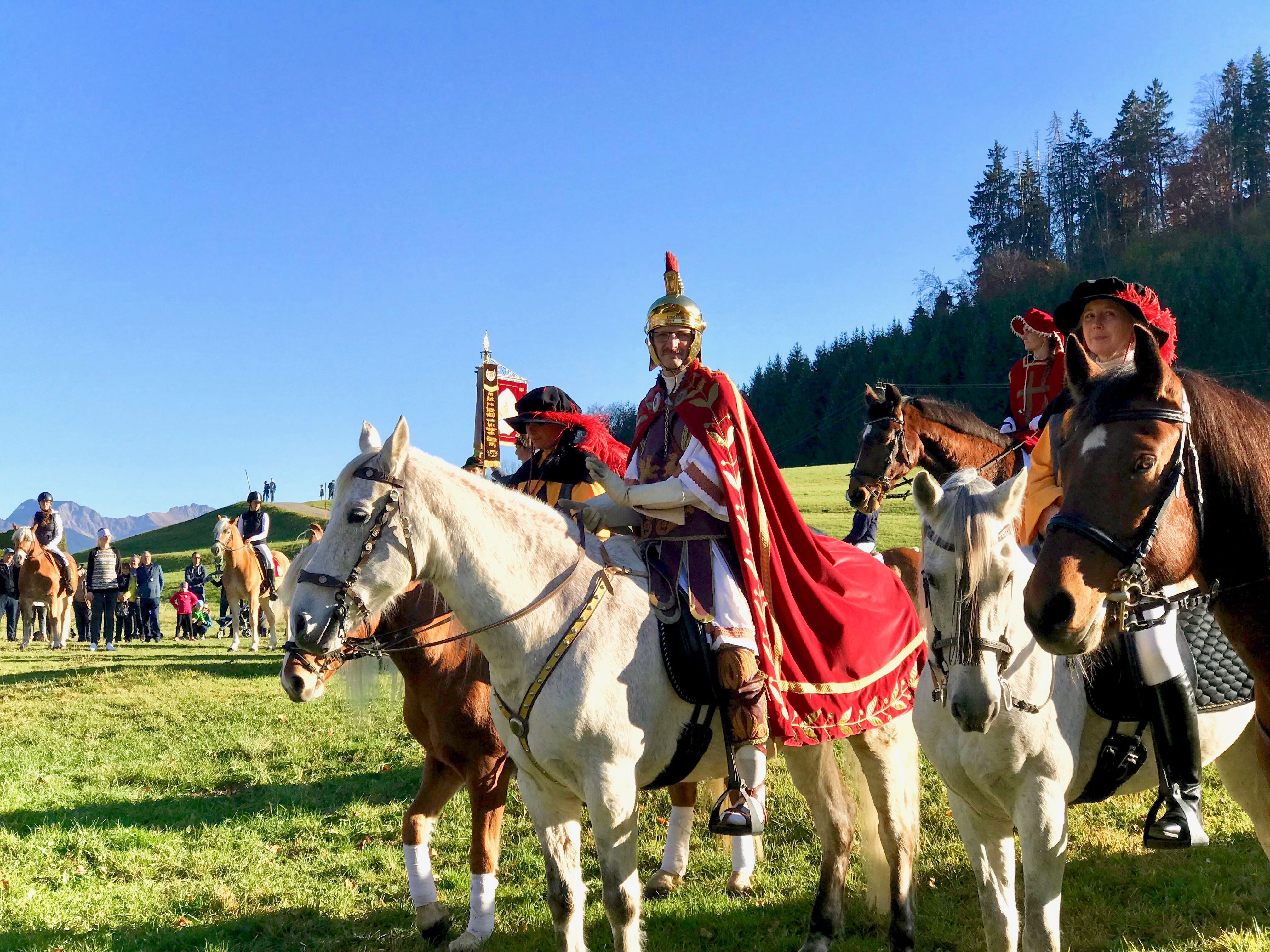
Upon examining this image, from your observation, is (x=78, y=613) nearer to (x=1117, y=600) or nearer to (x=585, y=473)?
(x=585, y=473)

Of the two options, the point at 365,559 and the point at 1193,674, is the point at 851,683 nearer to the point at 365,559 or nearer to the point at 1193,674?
the point at 1193,674

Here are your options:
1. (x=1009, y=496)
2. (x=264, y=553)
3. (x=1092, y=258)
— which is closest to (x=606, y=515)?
(x=1009, y=496)

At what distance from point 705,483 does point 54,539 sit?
850 inches

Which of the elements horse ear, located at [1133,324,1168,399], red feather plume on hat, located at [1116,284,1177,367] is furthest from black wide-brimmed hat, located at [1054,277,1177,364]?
horse ear, located at [1133,324,1168,399]

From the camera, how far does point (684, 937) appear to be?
5.12 meters

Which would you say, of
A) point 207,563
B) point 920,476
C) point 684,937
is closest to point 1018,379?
point 920,476

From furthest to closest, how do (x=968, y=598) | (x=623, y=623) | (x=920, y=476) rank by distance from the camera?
(x=623, y=623), (x=920, y=476), (x=968, y=598)

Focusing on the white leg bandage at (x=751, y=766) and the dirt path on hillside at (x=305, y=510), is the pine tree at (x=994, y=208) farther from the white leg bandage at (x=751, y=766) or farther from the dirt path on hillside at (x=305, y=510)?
the white leg bandage at (x=751, y=766)

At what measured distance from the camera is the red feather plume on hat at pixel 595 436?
6.12m

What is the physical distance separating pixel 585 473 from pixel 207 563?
4135 cm

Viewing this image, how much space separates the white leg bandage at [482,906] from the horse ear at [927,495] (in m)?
3.34

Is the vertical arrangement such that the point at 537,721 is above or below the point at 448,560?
below

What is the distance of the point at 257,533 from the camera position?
18.9 m

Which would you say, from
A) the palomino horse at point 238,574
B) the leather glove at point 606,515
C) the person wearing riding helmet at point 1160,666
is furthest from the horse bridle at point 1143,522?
the palomino horse at point 238,574
